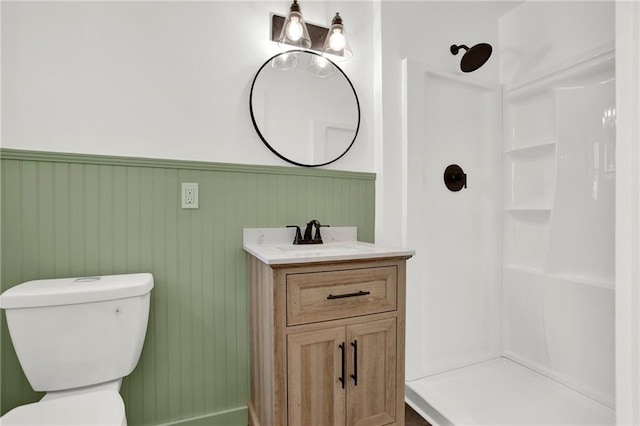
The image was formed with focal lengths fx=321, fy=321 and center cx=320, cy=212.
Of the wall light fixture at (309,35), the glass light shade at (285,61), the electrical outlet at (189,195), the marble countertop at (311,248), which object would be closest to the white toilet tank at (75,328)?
the electrical outlet at (189,195)

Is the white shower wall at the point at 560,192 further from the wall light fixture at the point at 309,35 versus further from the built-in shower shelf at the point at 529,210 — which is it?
the wall light fixture at the point at 309,35

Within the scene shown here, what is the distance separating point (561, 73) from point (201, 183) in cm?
201

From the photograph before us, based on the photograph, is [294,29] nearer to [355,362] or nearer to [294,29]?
[294,29]

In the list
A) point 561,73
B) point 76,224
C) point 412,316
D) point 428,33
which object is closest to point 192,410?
point 76,224

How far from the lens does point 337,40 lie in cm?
Result: 161

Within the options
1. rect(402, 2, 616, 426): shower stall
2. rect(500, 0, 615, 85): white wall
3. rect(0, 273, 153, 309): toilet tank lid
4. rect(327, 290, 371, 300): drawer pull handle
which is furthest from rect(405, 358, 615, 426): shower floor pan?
rect(500, 0, 615, 85): white wall

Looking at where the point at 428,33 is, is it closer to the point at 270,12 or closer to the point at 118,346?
the point at 270,12

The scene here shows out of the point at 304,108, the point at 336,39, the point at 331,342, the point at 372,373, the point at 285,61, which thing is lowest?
the point at 372,373

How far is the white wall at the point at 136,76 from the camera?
1243mm

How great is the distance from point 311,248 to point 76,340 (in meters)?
0.92

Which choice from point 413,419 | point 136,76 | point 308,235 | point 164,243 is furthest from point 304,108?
Answer: point 413,419

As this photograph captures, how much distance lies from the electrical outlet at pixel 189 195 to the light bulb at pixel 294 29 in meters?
0.83

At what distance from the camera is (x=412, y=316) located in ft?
6.04

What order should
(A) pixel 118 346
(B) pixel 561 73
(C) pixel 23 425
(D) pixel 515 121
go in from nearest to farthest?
(C) pixel 23 425 → (A) pixel 118 346 → (B) pixel 561 73 → (D) pixel 515 121
